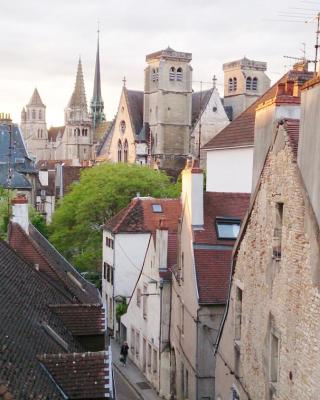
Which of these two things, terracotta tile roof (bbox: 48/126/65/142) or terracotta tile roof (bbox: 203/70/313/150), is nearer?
terracotta tile roof (bbox: 203/70/313/150)

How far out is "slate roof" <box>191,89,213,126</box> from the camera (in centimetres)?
9204

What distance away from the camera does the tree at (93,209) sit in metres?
43.8

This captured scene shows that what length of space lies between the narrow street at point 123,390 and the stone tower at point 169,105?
6205cm

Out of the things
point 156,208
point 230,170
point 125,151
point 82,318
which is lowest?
point 82,318

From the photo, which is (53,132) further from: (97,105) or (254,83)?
(254,83)

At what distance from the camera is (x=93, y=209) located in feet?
143

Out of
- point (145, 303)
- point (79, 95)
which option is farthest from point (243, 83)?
point (145, 303)

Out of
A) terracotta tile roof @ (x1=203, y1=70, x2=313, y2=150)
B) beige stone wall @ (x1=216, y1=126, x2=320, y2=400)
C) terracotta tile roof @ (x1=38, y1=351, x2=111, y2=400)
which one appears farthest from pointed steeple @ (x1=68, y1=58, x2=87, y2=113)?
terracotta tile roof @ (x1=38, y1=351, x2=111, y2=400)

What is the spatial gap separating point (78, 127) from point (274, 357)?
148 m

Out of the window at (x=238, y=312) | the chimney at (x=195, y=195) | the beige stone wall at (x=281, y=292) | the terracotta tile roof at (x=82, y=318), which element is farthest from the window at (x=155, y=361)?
the window at (x=238, y=312)

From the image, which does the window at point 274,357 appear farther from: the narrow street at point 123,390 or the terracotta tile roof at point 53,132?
the terracotta tile roof at point 53,132

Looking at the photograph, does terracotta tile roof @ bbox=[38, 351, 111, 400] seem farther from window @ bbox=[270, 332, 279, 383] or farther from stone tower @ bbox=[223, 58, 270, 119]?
stone tower @ bbox=[223, 58, 270, 119]

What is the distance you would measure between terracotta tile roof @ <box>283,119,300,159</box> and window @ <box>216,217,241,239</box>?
10079 millimetres

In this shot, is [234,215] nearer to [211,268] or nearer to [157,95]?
[211,268]
